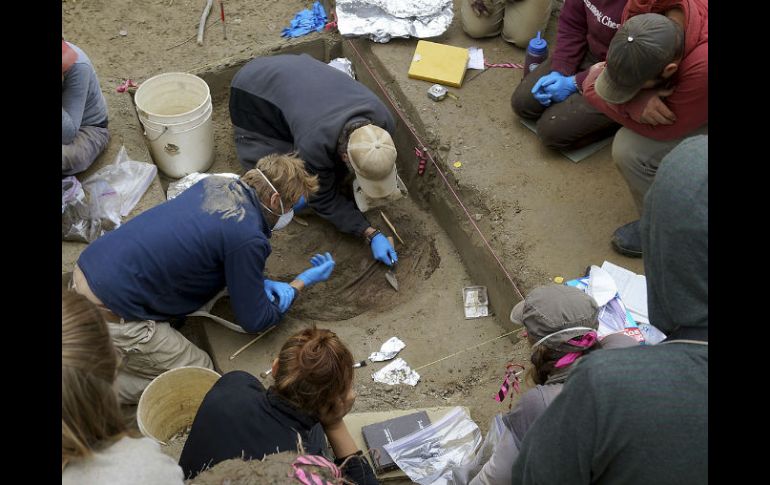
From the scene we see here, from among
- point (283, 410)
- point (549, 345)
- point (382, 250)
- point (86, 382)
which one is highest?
point (86, 382)

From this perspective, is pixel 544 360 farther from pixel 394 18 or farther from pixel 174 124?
pixel 394 18

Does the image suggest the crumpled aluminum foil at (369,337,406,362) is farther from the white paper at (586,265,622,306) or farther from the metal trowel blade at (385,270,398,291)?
the white paper at (586,265,622,306)

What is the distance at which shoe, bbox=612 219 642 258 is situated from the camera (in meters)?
4.01

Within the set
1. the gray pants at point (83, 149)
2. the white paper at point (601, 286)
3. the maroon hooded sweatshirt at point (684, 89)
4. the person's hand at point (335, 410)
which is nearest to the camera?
the person's hand at point (335, 410)

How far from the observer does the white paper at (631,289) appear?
3662 millimetres

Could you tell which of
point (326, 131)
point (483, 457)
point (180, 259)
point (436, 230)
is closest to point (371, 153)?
point (326, 131)

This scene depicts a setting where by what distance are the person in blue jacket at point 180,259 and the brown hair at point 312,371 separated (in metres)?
0.97

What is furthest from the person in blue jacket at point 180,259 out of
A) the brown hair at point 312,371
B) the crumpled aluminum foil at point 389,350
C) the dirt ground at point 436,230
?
the brown hair at point 312,371

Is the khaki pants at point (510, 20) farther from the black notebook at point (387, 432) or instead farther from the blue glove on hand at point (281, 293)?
the black notebook at point (387, 432)

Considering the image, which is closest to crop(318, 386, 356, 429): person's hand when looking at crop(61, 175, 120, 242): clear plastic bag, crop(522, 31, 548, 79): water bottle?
crop(61, 175, 120, 242): clear plastic bag

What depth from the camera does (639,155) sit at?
12.6ft

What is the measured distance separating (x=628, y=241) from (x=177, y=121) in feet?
9.27

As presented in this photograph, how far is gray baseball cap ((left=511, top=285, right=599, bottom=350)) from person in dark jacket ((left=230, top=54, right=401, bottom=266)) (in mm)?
1657

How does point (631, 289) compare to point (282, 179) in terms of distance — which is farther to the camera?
point (631, 289)
